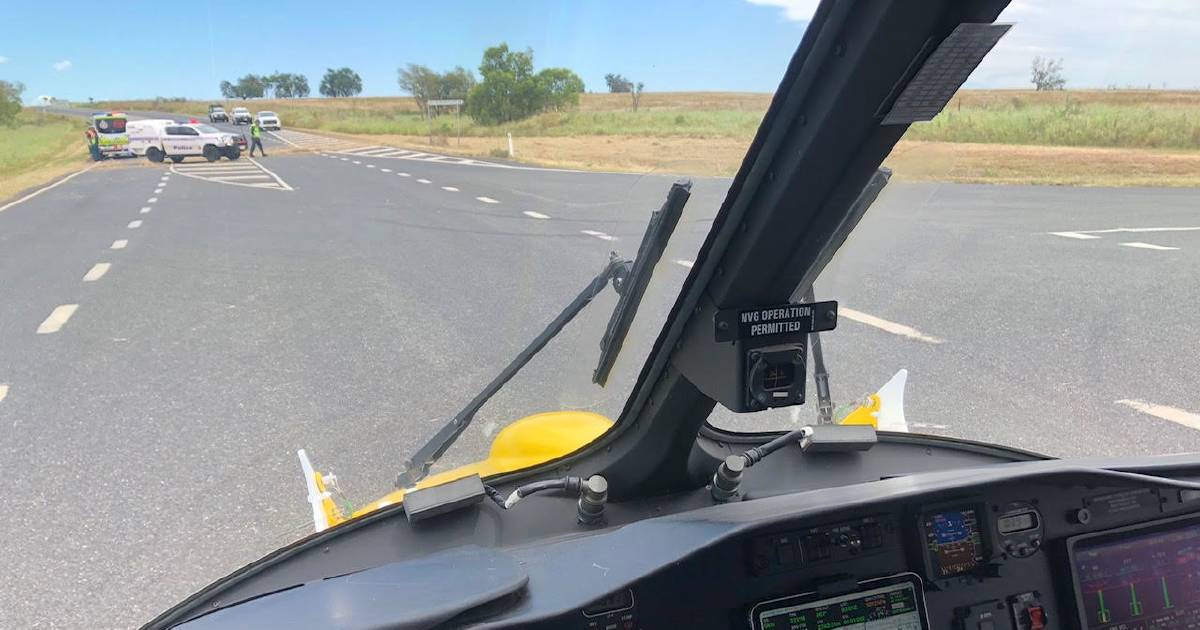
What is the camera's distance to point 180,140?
32281mm

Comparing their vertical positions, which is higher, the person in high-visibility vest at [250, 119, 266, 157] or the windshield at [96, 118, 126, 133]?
the windshield at [96, 118, 126, 133]

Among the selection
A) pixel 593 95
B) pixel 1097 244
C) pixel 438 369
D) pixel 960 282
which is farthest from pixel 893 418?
pixel 1097 244

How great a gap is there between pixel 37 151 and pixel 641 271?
49537mm

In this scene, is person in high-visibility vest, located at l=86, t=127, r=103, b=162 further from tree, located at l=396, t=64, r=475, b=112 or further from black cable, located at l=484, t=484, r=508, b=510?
black cable, located at l=484, t=484, r=508, b=510

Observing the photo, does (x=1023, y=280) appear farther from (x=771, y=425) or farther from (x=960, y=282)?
(x=771, y=425)

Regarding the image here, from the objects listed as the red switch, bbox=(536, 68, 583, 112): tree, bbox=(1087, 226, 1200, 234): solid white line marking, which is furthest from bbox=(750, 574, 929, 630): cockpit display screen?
bbox=(1087, 226, 1200, 234): solid white line marking

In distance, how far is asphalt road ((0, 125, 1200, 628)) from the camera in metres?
3.16

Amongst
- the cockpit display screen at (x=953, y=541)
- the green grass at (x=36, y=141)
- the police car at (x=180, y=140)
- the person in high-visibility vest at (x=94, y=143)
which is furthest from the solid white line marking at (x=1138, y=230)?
the person in high-visibility vest at (x=94, y=143)

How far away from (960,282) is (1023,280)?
65 cm

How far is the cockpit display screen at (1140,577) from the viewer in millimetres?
2051

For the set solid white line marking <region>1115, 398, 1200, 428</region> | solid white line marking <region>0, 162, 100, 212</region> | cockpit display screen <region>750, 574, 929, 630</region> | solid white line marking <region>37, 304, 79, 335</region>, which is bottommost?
solid white line marking <region>1115, 398, 1200, 428</region>

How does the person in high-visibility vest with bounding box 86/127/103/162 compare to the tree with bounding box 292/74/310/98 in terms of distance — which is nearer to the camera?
the tree with bounding box 292/74/310/98

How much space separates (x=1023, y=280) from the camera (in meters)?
7.93

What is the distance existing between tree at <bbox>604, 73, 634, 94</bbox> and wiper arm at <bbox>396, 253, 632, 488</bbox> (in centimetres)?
41
